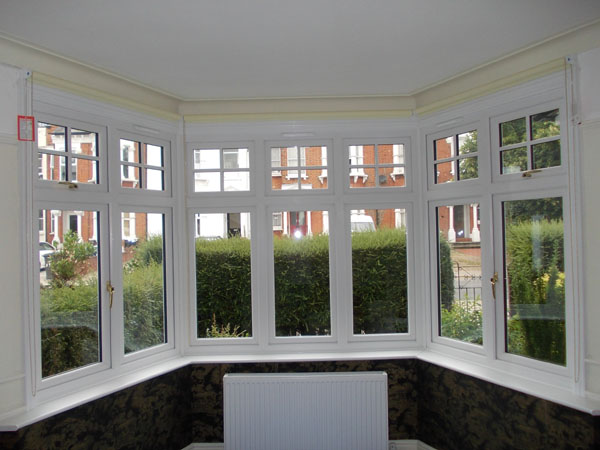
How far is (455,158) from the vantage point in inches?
147

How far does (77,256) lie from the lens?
327cm

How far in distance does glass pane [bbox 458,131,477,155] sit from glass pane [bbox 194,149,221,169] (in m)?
2.12

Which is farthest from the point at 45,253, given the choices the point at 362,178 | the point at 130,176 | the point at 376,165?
the point at 376,165

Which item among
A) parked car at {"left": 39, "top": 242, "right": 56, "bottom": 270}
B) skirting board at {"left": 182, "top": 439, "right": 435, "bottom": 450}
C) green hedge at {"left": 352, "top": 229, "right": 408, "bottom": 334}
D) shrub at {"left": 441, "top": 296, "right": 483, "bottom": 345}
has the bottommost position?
skirting board at {"left": 182, "top": 439, "right": 435, "bottom": 450}

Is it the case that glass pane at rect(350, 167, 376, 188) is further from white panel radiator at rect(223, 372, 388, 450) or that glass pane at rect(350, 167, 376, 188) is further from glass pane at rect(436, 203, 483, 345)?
white panel radiator at rect(223, 372, 388, 450)

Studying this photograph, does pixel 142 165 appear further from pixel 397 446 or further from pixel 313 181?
pixel 397 446

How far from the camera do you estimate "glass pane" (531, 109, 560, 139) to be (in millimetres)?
3041

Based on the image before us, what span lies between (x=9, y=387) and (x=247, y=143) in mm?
2575

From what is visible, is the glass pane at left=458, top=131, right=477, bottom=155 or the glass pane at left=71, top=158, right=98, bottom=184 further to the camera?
the glass pane at left=458, top=131, right=477, bottom=155

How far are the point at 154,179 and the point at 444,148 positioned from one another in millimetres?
2542

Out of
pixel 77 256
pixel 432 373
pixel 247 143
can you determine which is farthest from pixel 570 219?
pixel 77 256

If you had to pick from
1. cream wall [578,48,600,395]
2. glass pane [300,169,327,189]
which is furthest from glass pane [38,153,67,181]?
cream wall [578,48,600,395]

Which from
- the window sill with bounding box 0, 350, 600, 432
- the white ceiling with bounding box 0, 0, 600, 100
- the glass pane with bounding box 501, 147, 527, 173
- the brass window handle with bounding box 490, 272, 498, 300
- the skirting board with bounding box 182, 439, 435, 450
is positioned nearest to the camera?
the white ceiling with bounding box 0, 0, 600, 100

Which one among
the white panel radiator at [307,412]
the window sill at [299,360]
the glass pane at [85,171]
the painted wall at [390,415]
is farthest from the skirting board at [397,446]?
the glass pane at [85,171]
